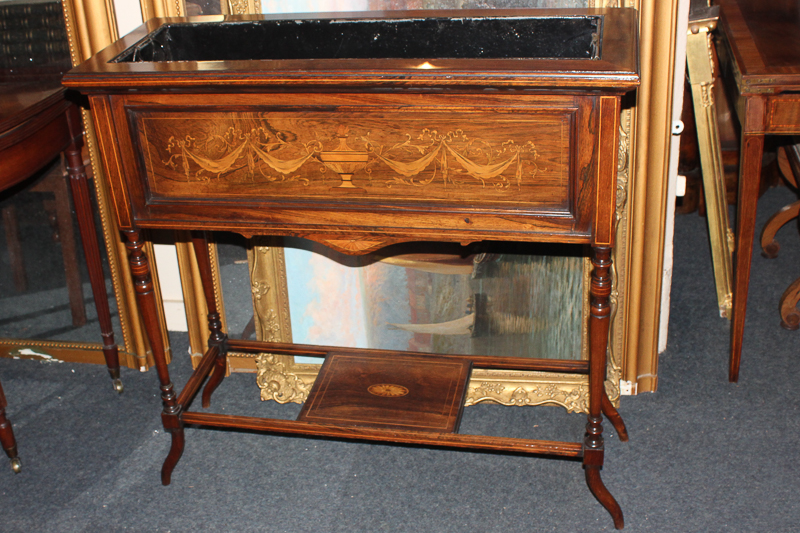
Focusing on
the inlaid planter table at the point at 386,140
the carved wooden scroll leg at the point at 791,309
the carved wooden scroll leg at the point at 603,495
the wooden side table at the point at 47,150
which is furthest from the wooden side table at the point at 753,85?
the wooden side table at the point at 47,150

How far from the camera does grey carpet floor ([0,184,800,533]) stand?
2.24 m

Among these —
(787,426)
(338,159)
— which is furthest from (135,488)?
(787,426)

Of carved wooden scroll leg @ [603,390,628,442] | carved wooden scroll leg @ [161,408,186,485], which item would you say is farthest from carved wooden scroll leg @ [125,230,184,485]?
carved wooden scroll leg @ [603,390,628,442]

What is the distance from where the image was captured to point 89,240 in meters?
2.76

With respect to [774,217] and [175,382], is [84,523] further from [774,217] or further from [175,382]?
[774,217]

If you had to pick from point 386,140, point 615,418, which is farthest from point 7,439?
point 615,418

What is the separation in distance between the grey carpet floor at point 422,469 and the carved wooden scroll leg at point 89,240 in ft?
0.52

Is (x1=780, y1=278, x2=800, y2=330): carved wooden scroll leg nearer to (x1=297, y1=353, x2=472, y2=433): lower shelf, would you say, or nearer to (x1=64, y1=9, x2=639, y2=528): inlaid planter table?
(x1=64, y1=9, x2=639, y2=528): inlaid planter table

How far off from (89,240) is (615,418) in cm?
192

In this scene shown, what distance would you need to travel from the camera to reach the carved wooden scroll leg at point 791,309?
298 cm

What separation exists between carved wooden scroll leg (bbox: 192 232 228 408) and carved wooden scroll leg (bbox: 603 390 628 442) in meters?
1.34

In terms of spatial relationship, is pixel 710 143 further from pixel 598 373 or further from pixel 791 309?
pixel 598 373

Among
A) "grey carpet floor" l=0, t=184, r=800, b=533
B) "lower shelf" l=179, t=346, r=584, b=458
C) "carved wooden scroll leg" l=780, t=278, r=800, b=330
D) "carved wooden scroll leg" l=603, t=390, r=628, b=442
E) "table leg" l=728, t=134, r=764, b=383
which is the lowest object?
"grey carpet floor" l=0, t=184, r=800, b=533

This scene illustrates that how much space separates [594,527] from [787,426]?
2.60ft
